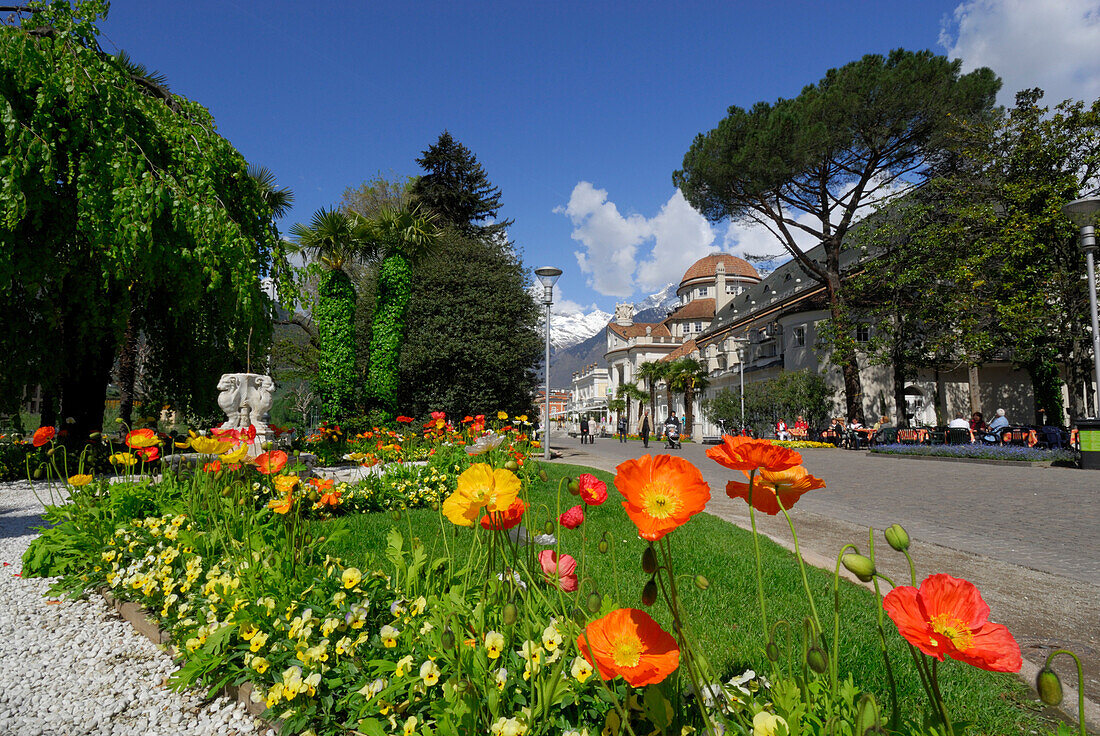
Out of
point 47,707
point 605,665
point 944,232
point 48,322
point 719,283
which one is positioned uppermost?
point 719,283

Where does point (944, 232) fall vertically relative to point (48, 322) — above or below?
above

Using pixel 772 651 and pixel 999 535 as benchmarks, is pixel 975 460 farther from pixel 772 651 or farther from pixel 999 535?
pixel 772 651

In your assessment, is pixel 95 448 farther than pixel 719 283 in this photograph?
No

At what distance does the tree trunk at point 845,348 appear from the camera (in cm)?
2386

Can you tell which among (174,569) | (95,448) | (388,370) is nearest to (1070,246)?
(388,370)

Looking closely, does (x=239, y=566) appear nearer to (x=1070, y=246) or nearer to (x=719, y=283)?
(x=1070, y=246)

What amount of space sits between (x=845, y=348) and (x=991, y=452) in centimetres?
915

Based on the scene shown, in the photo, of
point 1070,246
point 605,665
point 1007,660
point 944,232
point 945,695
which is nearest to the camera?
point 1007,660

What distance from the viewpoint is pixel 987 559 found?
4723mm

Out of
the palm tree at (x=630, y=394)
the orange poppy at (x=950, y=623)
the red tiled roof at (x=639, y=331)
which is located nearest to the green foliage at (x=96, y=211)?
the orange poppy at (x=950, y=623)

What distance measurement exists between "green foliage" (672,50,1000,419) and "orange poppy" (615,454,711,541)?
25.3m

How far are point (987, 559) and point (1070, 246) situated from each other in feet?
59.3

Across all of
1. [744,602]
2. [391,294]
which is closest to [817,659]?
[744,602]

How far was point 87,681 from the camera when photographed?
2.63m
